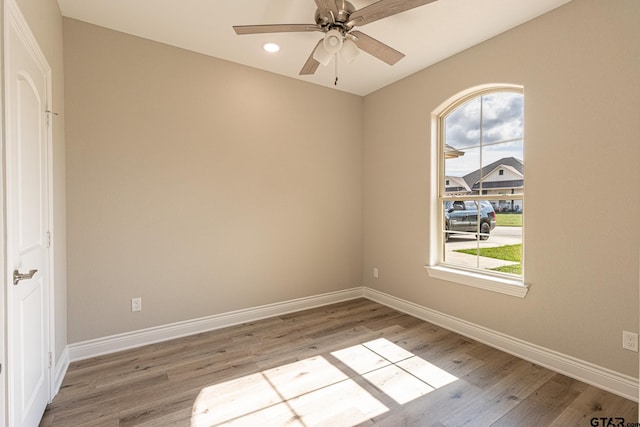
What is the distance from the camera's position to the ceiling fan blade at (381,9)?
1769 mm

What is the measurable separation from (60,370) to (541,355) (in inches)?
146

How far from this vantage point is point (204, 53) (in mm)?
3027

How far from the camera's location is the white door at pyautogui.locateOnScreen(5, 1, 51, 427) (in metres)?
1.37

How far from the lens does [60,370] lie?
225 centimetres

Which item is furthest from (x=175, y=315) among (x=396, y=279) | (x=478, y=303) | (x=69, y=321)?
(x=478, y=303)

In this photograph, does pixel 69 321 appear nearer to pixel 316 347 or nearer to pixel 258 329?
pixel 258 329

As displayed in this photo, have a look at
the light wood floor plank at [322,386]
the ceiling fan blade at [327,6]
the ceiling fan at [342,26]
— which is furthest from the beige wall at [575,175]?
the ceiling fan blade at [327,6]

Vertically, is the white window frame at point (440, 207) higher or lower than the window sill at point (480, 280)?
higher

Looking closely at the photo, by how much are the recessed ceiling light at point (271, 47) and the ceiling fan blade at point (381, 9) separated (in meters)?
1.14

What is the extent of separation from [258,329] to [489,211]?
2.60 metres

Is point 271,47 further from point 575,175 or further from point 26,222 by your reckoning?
point 575,175

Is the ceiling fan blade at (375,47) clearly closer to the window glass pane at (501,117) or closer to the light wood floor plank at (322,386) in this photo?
the window glass pane at (501,117)

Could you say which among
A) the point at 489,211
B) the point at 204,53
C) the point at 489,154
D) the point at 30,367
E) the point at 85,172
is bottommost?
the point at 30,367

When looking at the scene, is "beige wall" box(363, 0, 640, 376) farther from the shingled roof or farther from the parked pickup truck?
the parked pickup truck
